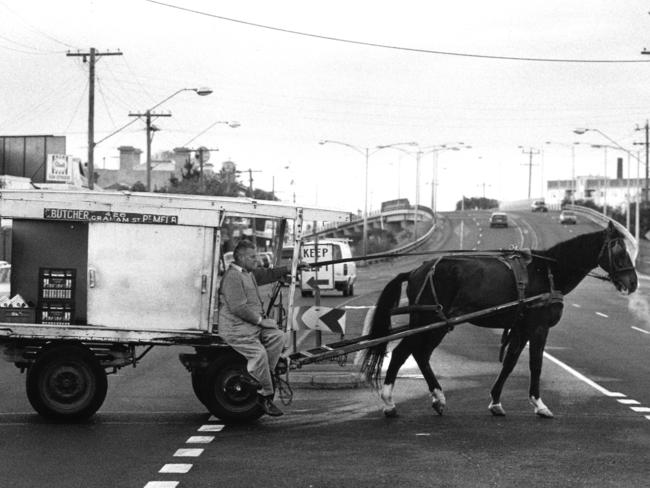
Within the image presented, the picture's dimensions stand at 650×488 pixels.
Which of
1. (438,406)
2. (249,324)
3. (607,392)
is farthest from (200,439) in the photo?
(607,392)

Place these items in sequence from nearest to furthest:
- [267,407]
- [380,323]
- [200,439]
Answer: [200,439] → [267,407] → [380,323]

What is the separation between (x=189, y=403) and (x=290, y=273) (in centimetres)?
271

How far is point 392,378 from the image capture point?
13.0 m

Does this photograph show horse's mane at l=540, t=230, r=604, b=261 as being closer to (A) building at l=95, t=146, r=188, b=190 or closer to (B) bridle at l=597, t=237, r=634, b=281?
(B) bridle at l=597, t=237, r=634, b=281

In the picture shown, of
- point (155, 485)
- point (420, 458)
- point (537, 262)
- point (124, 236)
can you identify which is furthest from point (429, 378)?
point (155, 485)

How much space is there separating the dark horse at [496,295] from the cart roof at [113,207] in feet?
7.98

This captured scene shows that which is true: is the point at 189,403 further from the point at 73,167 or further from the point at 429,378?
the point at 73,167

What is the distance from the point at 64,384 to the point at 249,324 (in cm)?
209

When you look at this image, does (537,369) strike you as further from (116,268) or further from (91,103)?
(91,103)

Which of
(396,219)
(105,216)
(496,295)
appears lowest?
(496,295)

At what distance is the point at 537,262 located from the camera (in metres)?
13.5

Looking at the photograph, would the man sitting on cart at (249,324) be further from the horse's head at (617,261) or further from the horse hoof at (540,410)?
the horse's head at (617,261)

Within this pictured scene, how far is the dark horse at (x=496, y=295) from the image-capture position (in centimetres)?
1310

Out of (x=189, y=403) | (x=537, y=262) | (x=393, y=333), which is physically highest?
(x=537, y=262)
